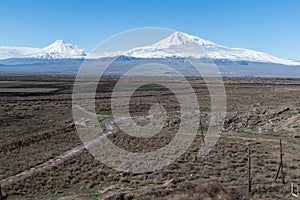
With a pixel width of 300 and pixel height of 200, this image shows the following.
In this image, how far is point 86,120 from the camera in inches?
Answer: 1938

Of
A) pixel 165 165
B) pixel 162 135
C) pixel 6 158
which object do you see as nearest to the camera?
pixel 165 165

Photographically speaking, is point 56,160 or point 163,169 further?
point 56,160

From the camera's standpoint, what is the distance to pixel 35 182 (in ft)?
73.5

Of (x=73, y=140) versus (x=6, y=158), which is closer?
(x=6, y=158)

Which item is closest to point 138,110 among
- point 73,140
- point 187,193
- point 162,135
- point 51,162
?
point 162,135

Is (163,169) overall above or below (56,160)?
above

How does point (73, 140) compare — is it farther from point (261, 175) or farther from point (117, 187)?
point (261, 175)

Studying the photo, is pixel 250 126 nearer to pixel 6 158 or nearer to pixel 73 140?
pixel 73 140

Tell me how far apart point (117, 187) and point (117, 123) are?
27.9 m

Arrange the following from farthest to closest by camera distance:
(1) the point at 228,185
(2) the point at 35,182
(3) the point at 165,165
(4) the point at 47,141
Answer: (4) the point at 47,141
(3) the point at 165,165
(2) the point at 35,182
(1) the point at 228,185

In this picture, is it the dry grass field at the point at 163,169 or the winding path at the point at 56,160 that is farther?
the winding path at the point at 56,160

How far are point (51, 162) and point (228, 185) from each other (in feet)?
47.6

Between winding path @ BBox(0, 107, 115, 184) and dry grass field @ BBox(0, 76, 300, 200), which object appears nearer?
dry grass field @ BBox(0, 76, 300, 200)

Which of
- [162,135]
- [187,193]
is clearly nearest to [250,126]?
[162,135]
